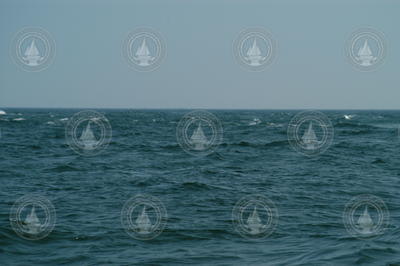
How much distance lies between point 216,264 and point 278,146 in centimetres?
2359

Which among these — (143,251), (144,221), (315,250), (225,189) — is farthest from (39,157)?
(315,250)

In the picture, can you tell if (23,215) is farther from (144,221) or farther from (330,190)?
(330,190)

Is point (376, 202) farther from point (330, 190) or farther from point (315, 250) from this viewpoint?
point (315, 250)

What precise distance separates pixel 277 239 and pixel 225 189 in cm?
574

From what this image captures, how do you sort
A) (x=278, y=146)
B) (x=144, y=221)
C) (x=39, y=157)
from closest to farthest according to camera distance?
(x=144, y=221) < (x=39, y=157) < (x=278, y=146)

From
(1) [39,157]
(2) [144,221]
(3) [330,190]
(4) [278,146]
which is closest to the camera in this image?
(2) [144,221]

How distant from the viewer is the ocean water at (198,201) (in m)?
9.16

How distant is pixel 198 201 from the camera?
14.0m

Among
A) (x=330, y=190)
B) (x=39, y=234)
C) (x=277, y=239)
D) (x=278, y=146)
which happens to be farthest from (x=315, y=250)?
(x=278, y=146)

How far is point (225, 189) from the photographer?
15.8 meters

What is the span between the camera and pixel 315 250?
9.36m

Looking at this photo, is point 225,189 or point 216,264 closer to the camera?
point 216,264

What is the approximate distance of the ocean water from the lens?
9164 millimetres

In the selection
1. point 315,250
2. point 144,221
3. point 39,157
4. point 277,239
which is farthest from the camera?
point 39,157
